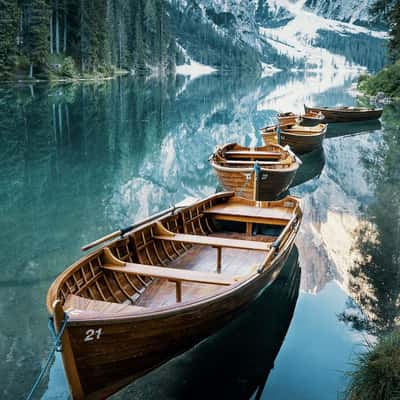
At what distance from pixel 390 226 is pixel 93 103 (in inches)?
1129

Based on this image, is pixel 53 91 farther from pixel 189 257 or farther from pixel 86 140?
pixel 189 257

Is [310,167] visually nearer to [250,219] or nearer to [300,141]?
[300,141]

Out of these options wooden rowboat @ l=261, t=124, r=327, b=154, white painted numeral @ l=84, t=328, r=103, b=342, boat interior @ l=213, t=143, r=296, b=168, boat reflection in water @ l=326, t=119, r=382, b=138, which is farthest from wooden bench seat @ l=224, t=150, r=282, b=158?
boat reflection in water @ l=326, t=119, r=382, b=138

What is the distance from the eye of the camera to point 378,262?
9.55m

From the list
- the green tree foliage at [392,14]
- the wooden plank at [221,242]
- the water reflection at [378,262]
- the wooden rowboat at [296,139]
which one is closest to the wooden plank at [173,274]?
the wooden plank at [221,242]

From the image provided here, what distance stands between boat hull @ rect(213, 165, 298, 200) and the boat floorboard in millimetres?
2822

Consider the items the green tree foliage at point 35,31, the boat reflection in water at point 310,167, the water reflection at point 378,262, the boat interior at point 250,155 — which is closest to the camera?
the water reflection at point 378,262

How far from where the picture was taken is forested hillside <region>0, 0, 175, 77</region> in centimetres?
4569

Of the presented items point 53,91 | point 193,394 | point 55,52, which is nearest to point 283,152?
point 193,394

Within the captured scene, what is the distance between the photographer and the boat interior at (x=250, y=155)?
48.3 ft

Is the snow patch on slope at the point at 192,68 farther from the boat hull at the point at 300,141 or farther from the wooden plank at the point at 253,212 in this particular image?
the wooden plank at the point at 253,212

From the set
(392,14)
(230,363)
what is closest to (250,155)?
(230,363)

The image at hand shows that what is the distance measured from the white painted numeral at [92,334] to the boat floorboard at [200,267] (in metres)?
1.88

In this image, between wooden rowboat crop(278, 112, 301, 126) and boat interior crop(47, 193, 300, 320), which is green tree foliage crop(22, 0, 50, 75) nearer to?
wooden rowboat crop(278, 112, 301, 126)
